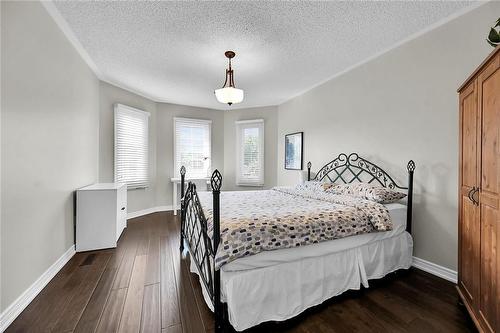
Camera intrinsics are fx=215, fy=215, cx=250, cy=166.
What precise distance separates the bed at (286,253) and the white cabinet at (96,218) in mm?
1333

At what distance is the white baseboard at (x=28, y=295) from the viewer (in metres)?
1.56

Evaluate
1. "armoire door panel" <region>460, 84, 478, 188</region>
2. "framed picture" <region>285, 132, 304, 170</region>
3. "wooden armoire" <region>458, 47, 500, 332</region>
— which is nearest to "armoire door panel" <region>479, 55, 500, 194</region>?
"wooden armoire" <region>458, 47, 500, 332</region>

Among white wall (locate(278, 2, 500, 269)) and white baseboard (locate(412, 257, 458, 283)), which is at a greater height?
white wall (locate(278, 2, 500, 269))

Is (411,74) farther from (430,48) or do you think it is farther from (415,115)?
(415,115)

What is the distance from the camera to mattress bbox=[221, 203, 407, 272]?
153cm

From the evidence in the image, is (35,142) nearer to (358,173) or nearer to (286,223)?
(286,223)

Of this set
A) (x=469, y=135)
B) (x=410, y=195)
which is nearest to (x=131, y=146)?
(x=410, y=195)

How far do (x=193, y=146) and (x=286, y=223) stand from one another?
4.40 metres

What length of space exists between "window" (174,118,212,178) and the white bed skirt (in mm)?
3613

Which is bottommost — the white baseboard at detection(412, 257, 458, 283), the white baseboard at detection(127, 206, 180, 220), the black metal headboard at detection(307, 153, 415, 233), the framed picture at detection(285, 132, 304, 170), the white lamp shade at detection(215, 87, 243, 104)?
the white baseboard at detection(412, 257, 458, 283)

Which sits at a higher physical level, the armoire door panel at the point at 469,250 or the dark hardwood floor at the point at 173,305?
the armoire door panel at the point at 469,250

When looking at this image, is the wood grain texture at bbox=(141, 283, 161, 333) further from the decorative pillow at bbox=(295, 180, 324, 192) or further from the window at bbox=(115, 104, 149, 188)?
the window at bbox=(115, 104, 149, 188)

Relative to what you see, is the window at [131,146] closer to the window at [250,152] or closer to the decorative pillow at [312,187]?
the window at [250,152]

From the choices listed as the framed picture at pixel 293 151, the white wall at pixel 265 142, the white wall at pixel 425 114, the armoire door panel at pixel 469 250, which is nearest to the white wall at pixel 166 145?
the white wall at pixel 265 142
